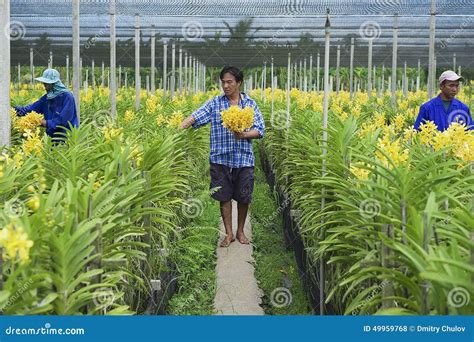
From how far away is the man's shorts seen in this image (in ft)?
21.9

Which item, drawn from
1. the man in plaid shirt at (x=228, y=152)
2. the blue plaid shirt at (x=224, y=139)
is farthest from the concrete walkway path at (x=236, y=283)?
the blue plaid shirt at (x=224, y=139)

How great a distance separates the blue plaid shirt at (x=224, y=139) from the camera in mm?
6656

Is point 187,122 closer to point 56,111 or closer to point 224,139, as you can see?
point 224,139

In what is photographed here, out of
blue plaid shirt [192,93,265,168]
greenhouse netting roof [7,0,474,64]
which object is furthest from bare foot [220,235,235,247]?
greenhouse netting roof [7,0,474,64]

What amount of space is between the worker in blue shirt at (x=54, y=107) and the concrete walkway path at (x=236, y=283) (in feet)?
5.86

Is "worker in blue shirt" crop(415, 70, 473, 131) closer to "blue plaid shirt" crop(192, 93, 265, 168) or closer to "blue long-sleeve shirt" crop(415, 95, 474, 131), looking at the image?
"blue long-sleeve shirt" crop(415, 95, 474, 131)

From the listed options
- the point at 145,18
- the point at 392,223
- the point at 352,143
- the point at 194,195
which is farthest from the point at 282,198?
the point at 145,18

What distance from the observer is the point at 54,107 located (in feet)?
23.7

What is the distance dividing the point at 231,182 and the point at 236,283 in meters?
1.03

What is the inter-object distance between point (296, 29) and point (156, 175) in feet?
43.1

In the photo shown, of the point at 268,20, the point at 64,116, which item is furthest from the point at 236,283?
the point at 268,20

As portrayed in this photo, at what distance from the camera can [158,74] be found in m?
33.8

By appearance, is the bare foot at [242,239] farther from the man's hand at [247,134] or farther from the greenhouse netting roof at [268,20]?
the greenhouse netting roof at [268,20]

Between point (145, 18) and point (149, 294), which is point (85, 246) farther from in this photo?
point (145, 18)
